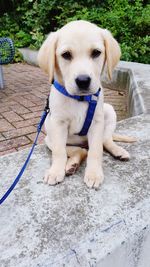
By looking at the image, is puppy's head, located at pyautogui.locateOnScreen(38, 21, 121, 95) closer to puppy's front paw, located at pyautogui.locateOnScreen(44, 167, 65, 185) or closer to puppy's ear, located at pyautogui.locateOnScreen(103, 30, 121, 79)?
puppy's ear, located at pyautogui.locateOnScreen(103, 30, 121, 79)

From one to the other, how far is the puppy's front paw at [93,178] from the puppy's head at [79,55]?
480mm

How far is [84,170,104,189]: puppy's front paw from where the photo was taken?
1.81 meters

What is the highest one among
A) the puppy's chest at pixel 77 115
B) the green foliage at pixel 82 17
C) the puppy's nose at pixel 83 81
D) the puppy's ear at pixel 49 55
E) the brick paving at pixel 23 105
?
the puppy's ear at pixel 49 55

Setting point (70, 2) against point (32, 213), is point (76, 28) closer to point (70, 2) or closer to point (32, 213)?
point (32, 213)

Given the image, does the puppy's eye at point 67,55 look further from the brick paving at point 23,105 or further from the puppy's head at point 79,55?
the brick paving at point 23,105

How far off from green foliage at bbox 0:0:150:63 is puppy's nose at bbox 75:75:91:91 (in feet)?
15.5

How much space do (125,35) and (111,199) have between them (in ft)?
18.2

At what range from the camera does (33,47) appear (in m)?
8.19

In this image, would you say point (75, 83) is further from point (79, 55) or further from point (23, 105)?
point (23, 105)

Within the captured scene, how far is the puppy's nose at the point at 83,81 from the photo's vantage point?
5.46 feet

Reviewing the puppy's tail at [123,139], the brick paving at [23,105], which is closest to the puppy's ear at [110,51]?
the puppy's tail at [123,139]

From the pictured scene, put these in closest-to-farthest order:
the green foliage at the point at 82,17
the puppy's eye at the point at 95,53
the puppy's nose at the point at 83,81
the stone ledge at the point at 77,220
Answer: the stone ledge at the point at 77,220
the puppy's nose at the point at 83,81
the puppy's eye at the point at 95,53
the green foliage at the point at 82,17

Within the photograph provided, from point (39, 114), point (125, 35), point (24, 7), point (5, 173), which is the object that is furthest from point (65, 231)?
point (24, 7)

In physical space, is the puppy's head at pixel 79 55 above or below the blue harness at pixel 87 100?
above
